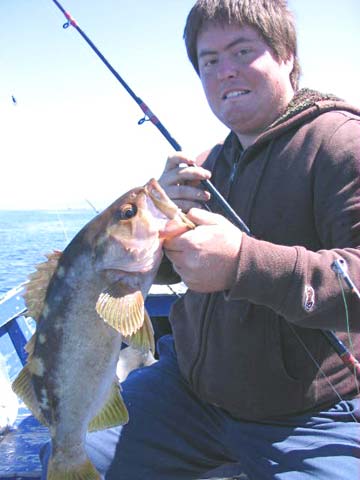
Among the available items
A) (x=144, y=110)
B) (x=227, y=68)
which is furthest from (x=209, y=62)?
(x=144, y=110)

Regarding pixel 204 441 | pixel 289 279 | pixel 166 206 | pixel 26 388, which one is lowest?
pixel 204 441

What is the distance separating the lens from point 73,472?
2.49 metres

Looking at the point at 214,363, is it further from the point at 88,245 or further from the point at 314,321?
the point at 88,245

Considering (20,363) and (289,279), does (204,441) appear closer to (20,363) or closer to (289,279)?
(289,279)

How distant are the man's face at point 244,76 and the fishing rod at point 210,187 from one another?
48cm

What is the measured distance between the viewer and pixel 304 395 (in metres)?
2.58

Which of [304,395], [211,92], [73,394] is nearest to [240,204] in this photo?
[211,92]

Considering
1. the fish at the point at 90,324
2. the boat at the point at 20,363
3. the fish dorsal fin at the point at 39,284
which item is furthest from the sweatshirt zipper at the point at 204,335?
the boat at the point at 20,363

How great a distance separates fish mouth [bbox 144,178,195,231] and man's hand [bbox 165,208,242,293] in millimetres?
39

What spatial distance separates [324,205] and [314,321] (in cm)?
62

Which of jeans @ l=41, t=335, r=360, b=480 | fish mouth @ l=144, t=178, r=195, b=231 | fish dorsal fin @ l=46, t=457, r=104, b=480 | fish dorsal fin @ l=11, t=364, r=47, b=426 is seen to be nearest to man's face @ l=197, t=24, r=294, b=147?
fish mouth @ l=144, t=178, r=195, b=231

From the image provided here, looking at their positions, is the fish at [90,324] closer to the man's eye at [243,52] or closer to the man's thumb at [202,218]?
the man's thumb at [202,218]

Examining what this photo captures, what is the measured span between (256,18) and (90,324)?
6.72 feet

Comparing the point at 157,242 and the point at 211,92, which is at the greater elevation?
the point at 211,92
